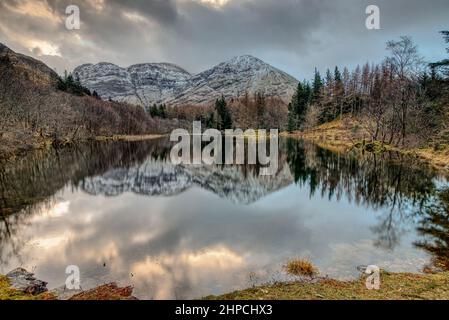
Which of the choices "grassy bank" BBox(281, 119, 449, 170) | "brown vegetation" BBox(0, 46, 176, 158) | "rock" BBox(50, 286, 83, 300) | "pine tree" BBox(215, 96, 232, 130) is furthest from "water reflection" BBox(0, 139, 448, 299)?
"pine tree" BBox(215, 96, 232, 130)

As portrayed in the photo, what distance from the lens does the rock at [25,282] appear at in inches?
480

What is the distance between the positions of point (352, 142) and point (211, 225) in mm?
65468

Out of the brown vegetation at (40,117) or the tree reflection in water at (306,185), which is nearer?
the tree reflection in water at (306,185)

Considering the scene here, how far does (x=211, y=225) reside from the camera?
21.8 metres

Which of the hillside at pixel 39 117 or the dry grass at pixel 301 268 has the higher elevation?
the hillside at pixel 39 117

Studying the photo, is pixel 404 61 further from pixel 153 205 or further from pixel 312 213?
pixel 153 205

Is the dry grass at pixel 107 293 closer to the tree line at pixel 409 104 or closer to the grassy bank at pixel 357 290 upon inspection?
the grassy bank at pixel 357 290

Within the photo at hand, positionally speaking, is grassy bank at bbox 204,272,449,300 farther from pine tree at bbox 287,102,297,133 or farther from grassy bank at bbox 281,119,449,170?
pine tree at bbox 287,102,297,133

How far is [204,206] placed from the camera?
27.5 m

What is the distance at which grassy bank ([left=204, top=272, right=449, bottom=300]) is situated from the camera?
34.1ft

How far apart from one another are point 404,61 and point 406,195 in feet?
137

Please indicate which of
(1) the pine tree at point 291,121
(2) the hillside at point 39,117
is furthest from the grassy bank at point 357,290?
(1) the pine tree at point 291,121

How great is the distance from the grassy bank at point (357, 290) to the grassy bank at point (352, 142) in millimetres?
33613

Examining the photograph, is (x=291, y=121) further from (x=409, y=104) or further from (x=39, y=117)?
(x=39, y=117)
